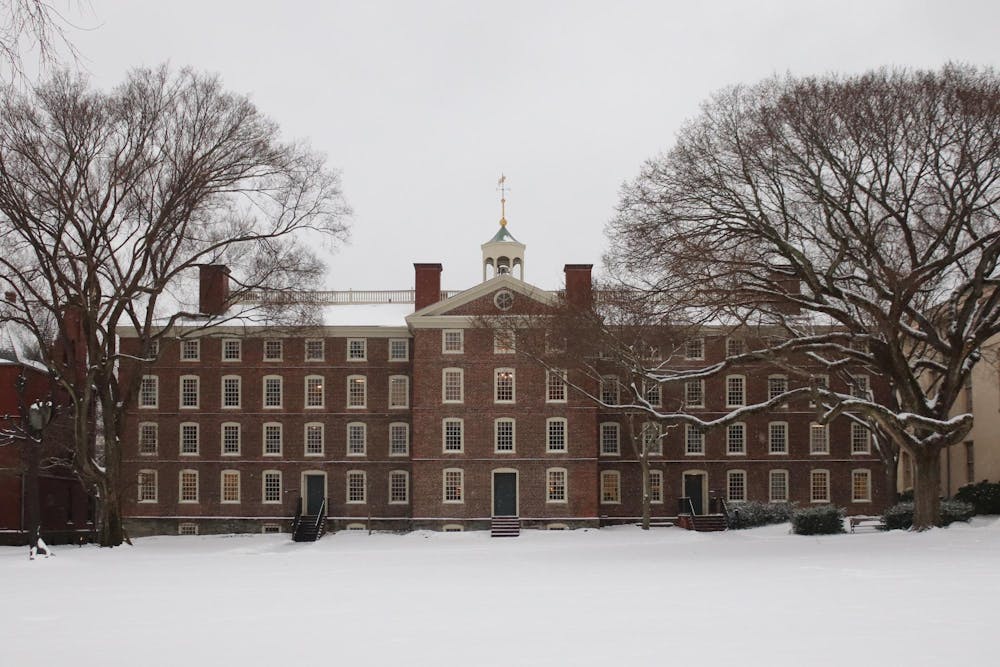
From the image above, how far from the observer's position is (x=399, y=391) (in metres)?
51.6

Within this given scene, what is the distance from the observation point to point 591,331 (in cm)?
3189

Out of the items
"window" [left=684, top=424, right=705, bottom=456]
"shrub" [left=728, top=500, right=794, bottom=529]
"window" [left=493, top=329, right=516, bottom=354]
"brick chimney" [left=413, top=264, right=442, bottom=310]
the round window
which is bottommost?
"shrub" [left=728, top=500, right=794, bottom=529]

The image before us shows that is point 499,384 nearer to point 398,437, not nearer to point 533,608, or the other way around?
point 398,437

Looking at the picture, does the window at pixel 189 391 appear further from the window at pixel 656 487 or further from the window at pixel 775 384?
the window at pixel 775 384

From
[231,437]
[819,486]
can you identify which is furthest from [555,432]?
[231,437]

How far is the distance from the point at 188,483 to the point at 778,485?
85.8ft

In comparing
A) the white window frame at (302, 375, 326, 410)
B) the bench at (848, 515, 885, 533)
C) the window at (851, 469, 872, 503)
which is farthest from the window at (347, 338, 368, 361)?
the bench at (848, 515, 885, 533)

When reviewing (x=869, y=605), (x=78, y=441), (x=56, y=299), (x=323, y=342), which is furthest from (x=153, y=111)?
(x=869, y=605)

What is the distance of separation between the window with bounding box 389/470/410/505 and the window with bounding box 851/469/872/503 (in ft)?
64.5

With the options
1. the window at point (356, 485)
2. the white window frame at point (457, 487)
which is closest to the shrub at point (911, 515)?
the white window frame at point (457, 487)

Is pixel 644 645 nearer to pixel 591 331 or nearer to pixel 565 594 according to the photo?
pixel 565 594

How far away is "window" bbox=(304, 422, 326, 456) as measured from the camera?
5138 centimetres

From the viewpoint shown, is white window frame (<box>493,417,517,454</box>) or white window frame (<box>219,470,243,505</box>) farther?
white window frame (<box>219,470,243,505</box>)

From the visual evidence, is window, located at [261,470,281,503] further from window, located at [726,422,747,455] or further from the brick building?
window, located at [726,422,747,455]
